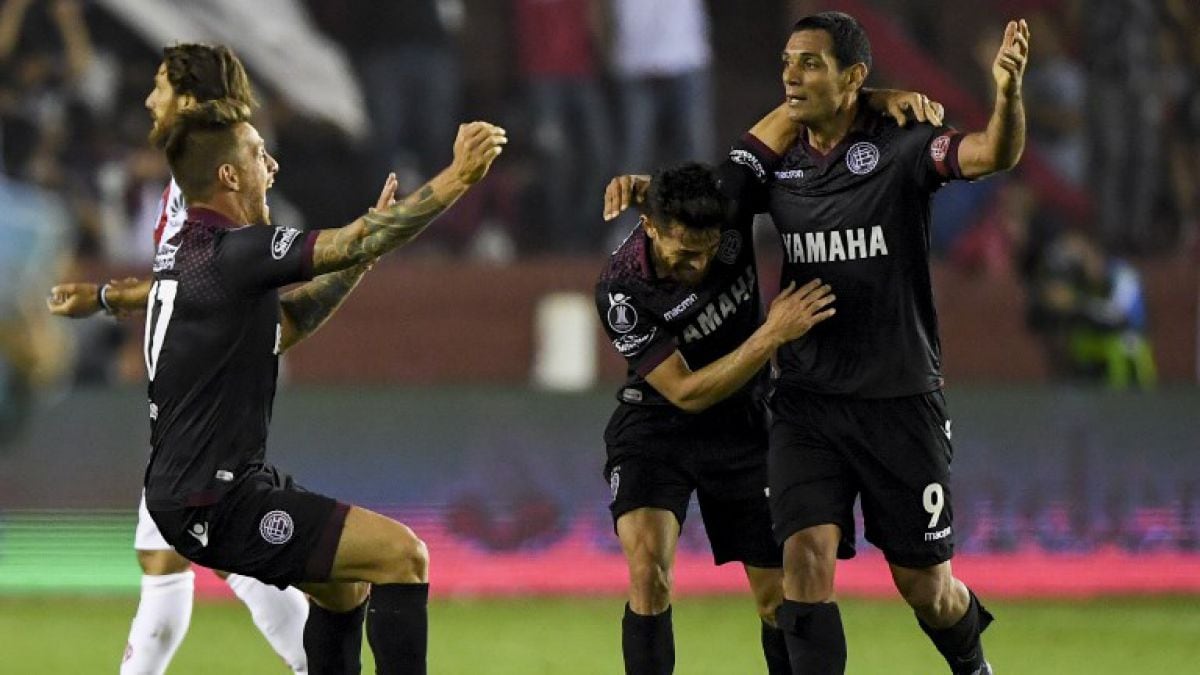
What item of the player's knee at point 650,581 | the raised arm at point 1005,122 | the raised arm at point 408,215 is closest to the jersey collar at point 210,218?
the raised arm at point 408,215

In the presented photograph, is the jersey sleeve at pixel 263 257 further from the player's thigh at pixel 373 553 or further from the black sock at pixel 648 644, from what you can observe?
the black sock at pixel 648 644

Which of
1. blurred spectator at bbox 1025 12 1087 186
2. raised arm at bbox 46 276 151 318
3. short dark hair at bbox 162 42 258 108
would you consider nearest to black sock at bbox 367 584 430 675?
short dark hair at bbox 162 42 258 108

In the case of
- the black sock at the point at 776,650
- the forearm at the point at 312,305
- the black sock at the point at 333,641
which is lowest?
the black sock at the point at 776,650

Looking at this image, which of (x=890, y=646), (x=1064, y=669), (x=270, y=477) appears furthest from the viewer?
(x=890, y=646)

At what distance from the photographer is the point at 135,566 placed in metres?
11.2

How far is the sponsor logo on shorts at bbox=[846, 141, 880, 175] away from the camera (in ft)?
21.6

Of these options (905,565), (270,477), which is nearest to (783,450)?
(905,565)

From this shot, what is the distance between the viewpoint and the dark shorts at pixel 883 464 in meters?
6.61

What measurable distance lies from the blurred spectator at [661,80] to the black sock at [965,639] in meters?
6.81

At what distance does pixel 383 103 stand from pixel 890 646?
19.3ft

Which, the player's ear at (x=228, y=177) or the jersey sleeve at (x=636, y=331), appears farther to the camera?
the jersey sleeve at (x=636, y=331)

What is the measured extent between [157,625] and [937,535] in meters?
2.69

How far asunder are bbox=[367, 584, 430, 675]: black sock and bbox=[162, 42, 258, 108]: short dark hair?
156 centimetres

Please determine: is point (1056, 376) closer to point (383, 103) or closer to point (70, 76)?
point (383, 103)
